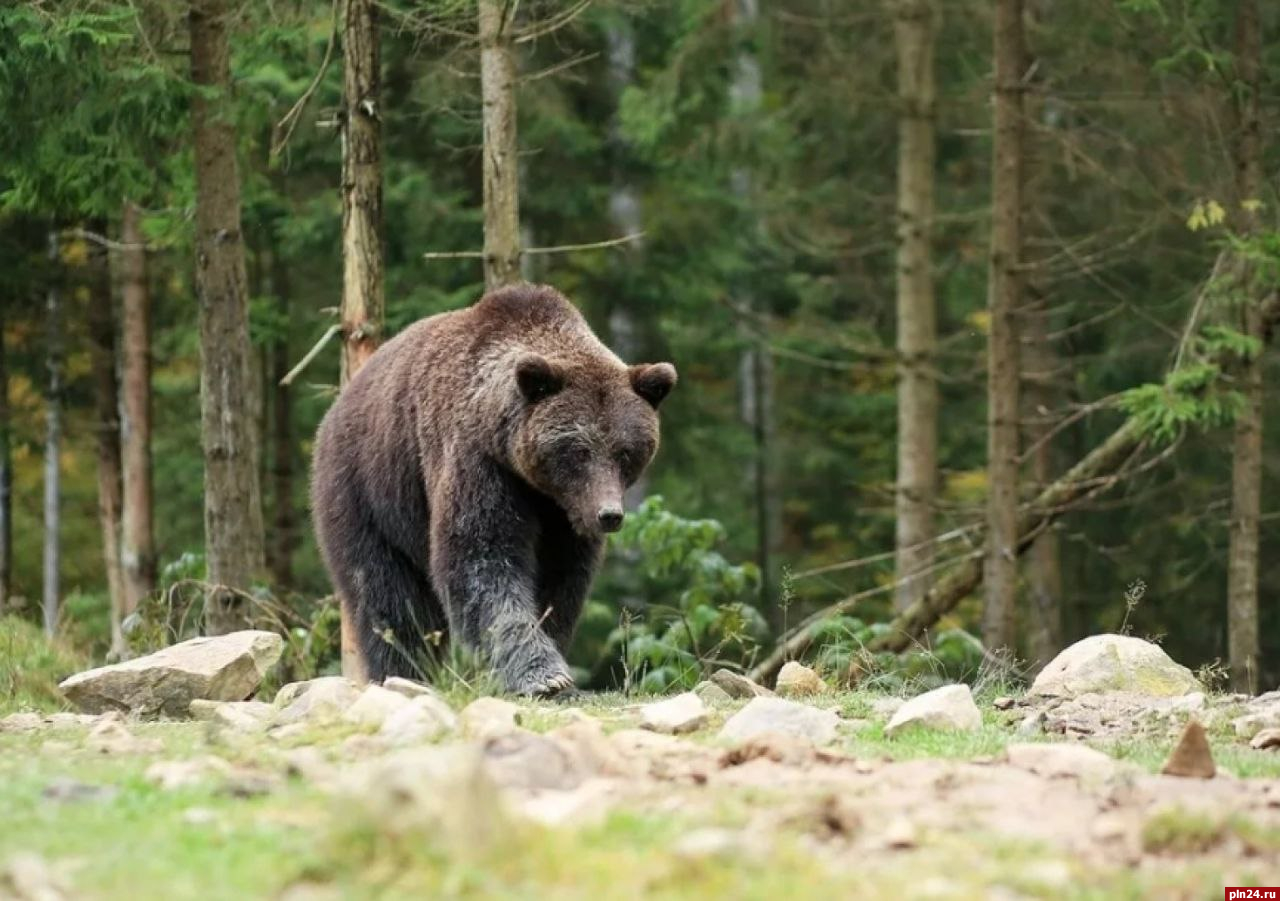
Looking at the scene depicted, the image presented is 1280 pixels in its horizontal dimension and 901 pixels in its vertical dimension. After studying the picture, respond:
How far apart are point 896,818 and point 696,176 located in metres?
21.1

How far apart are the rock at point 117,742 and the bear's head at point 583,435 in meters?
3.13

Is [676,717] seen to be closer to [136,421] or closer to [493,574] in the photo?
[493,574]

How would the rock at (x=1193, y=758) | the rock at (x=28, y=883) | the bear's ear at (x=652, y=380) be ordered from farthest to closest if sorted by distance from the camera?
the bear's ear at (x=652, y=380), the rock at (x=1193, y=758), the rock at (x=28, y=883)

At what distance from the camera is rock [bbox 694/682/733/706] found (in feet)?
30.1

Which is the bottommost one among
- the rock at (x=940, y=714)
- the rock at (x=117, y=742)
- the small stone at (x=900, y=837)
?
the rock at (x=940, y=714)

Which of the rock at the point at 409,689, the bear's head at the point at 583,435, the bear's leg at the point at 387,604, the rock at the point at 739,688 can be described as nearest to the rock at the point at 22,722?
the rock at the point at 409,689

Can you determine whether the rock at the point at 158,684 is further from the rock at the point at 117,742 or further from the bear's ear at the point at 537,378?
the bear's ear at the point at 537,378

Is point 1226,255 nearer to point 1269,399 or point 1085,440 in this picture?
point 1269,399

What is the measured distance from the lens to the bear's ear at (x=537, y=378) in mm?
10102

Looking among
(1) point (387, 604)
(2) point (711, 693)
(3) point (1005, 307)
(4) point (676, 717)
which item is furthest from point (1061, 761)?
(3) point (1005, 307)

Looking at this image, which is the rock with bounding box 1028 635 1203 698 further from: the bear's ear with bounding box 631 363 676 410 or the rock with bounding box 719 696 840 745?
the bear's ear with bounding box 631 363 676 410

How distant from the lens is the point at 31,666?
37.4ft

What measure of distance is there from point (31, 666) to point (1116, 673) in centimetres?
643

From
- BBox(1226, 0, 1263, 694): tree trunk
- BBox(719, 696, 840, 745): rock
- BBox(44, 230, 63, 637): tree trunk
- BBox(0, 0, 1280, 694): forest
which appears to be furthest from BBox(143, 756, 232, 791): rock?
BBox(44, 230, 63, 637): tree trunk
